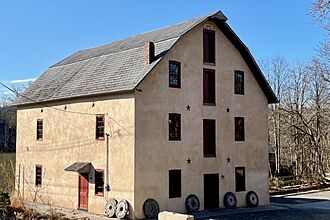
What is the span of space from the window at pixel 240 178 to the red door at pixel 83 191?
24.4 ft

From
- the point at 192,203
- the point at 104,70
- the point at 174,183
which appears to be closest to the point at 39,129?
the point at 104,70

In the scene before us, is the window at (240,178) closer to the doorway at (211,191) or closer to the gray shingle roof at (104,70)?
the doorway at (211,191)

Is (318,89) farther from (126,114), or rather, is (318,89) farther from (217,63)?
(126,114)

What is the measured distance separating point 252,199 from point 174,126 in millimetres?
6081

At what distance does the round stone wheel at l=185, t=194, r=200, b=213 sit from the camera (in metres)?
19.0

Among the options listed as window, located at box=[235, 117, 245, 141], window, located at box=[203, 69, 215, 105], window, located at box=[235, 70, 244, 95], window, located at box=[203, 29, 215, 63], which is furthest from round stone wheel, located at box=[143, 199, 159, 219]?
window, located at box=[235, 70, 244, 95]

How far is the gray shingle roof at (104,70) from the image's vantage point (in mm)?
18859

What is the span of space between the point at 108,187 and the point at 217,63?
8.11 m

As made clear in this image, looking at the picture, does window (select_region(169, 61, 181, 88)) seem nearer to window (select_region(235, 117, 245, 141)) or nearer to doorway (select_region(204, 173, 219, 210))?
window (select_region(235, 117, 245, 141))

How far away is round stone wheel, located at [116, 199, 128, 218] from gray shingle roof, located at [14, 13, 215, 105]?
473 centimetres

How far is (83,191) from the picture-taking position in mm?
20031

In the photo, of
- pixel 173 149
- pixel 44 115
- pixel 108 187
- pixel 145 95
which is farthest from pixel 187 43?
pixel 44 115

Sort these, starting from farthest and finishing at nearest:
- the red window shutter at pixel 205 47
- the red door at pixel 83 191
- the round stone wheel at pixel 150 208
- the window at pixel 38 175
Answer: the window at pixel 38 175 → the red window shutter at pixel 205 47 → the red door at pixel 83 191 → the round stone wheel at pixel 150 208

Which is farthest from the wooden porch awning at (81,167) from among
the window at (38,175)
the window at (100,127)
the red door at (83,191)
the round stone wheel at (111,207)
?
the window at (38,175)
